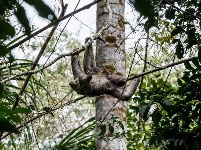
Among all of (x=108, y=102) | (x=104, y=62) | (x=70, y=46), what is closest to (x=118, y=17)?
(x=104, y=62)

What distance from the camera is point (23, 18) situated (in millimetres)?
542

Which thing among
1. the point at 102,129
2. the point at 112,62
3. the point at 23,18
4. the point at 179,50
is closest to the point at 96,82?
the point at 112,62

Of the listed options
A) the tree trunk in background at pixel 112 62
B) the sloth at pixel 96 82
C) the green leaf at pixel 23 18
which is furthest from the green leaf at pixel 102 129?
the green leaf at pixel 23 18

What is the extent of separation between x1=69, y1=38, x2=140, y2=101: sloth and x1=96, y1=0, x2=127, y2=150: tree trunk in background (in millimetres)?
38

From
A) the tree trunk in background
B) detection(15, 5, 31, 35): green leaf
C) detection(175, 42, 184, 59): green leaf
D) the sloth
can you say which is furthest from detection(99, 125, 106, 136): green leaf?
detection(15, 5, 31, 35): green leaf

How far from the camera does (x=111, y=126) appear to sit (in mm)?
1739

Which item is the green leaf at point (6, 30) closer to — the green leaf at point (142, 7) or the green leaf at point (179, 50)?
the green leaf at point (142, 7)

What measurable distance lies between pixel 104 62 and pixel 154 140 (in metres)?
0.52

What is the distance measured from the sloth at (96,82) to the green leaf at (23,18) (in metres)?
1.24

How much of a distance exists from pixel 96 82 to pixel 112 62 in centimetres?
16

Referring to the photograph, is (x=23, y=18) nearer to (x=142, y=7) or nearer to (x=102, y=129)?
(x=142, y=7)

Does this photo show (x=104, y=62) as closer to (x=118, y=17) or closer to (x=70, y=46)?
(x=118, y=17)

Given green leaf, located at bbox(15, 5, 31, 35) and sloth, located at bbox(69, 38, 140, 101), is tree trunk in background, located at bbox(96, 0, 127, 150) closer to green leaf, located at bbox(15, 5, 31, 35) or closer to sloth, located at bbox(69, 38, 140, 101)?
sloth, located at bbox(69, 38, 140, 101)

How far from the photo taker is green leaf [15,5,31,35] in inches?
21.3
